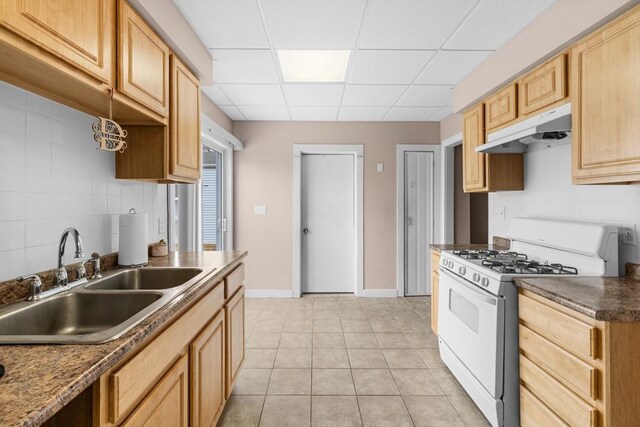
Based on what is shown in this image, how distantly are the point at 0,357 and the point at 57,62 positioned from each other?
89 centimetres

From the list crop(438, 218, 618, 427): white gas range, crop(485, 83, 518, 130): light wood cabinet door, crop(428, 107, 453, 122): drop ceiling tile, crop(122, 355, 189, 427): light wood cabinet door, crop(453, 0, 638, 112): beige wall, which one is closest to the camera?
crop(122, 355, 189, 427): light wood cabinet door

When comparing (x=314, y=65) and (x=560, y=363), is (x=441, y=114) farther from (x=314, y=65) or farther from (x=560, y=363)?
(x=560, y=363)

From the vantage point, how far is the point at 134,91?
1.53 metres

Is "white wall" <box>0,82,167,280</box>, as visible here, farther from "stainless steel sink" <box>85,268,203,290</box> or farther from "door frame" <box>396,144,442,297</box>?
"door frame" <box>396,144,442,297</box>

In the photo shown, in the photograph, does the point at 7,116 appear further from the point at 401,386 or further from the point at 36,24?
the point at 401,386

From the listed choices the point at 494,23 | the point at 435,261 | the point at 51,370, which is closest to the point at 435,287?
the point at 435,261

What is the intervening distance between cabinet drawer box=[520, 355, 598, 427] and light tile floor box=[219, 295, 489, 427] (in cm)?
51

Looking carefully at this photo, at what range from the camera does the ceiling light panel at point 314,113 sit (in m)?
3.95

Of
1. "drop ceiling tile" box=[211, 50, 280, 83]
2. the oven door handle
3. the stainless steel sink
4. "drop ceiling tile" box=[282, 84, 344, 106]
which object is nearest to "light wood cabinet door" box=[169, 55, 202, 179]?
"drop ceiling tile" box=[211, 50, 280, 83]

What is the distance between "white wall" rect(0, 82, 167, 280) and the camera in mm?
1298

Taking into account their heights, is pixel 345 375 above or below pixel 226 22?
below

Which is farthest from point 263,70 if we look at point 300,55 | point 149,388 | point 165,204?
point 149,388

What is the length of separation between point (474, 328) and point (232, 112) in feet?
11.3

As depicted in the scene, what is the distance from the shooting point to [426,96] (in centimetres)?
355
